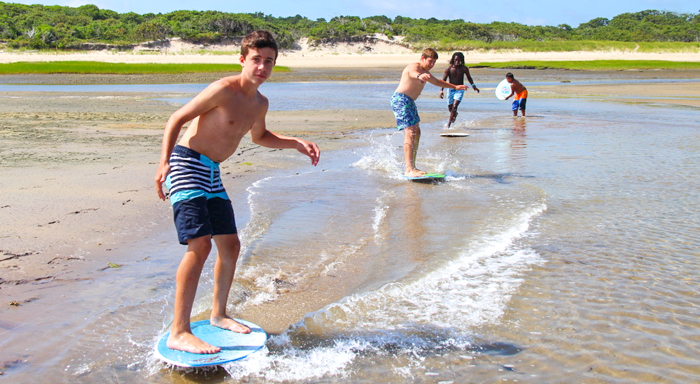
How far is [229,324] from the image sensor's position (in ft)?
10.6

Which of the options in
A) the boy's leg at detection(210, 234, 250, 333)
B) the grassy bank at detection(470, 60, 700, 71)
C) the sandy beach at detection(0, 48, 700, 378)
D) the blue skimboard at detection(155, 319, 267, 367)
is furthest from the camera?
the grassy bank at detection(470, 60, 700, 71)

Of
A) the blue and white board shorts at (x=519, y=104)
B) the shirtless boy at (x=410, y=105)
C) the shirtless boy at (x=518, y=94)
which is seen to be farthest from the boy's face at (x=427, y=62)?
the blue and white board shorts at (x=519, y=104)

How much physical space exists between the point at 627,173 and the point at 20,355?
23.3ft

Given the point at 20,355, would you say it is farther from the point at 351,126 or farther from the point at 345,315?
the point at 351,126

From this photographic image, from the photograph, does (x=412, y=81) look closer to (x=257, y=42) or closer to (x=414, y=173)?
(x=414, y=173)

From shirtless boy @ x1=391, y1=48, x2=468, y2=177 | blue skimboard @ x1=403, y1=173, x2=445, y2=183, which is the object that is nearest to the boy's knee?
blue skimboard @ x1=403, y1=173, x2=445, y2=183

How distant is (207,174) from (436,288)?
1.64 m

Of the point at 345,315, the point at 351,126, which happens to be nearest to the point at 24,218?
the point at 345,315

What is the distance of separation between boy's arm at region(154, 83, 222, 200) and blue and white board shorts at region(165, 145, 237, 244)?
101mm

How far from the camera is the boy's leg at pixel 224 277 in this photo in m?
3.20

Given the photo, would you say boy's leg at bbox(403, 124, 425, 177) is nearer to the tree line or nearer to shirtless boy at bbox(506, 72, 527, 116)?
shirtless boy at bbox(506, 72, 527, 116)

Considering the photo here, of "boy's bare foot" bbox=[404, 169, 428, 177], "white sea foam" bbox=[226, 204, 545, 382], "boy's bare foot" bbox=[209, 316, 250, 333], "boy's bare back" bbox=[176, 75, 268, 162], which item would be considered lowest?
"white sea foam" bbox=[226, 204, 545, 382]

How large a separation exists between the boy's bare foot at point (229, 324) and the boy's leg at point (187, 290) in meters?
0.24

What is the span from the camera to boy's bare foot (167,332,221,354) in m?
2.92
